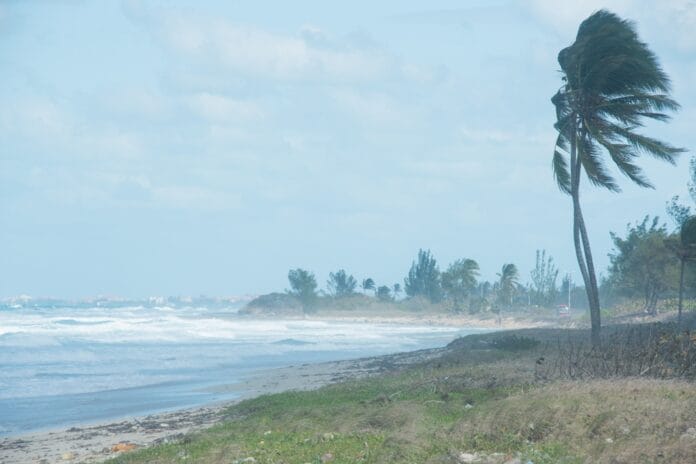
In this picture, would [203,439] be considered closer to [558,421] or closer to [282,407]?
[282,407]

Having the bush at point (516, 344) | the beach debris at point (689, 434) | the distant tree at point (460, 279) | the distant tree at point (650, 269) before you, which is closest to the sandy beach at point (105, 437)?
the bush at point (516, 344)

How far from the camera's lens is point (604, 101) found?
2205 cm

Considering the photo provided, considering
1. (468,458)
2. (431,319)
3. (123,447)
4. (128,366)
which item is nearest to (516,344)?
(123,447)

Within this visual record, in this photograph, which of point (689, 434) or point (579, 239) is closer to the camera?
point (689, 434)

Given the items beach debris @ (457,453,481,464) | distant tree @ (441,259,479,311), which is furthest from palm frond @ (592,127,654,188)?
distant tree @ (441,259,479,311)

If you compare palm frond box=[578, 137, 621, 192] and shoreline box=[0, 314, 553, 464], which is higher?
palm frond box=[578, 137, 621, 192]

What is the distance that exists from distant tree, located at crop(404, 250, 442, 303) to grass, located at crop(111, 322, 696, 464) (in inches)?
3717

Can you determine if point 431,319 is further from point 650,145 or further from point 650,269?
point 650,145

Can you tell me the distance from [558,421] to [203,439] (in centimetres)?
479

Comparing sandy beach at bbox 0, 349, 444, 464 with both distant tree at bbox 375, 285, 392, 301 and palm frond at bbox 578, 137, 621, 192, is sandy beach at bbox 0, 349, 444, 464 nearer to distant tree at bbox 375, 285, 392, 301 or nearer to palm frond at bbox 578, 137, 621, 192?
palm frond at bbox 578, 137, 621, 192

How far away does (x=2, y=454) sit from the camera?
1326 cm

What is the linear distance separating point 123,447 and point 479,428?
228 inches

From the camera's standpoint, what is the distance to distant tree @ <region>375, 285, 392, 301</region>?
113713 millimetres

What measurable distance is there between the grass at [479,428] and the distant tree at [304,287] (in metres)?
94.9
